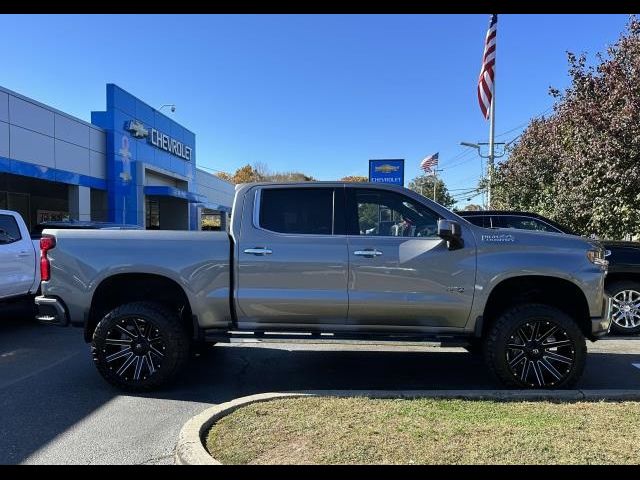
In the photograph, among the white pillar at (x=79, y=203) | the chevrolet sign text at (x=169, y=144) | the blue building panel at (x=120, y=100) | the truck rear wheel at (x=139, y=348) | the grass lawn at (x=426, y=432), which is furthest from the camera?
the chevrolet sign text at (x=169, y=144)

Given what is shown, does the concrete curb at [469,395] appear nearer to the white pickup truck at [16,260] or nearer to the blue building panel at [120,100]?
the white pickup truck at [16,260]

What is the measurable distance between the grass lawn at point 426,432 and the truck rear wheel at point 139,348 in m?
1.15

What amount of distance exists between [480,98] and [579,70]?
9.74 m

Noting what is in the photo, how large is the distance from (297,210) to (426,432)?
2.50 metres

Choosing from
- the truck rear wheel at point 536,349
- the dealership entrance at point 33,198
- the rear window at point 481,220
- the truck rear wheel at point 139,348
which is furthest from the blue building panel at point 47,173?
the truck rear wheel at point 536,349

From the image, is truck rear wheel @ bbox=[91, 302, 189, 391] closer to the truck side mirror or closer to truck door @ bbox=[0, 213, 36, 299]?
the truck side mirror

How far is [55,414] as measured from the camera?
476 cm

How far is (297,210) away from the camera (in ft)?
18.1

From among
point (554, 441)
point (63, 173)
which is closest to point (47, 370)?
point (554, 441)

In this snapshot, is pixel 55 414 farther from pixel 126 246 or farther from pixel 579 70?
pixel 579 70

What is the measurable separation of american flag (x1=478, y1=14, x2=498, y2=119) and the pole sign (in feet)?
14.0

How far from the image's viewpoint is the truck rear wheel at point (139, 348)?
527cm

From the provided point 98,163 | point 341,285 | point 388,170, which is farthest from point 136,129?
point 341,285

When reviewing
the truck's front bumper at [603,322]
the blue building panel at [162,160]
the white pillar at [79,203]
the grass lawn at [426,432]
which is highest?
the blue building panel at [162,160]
